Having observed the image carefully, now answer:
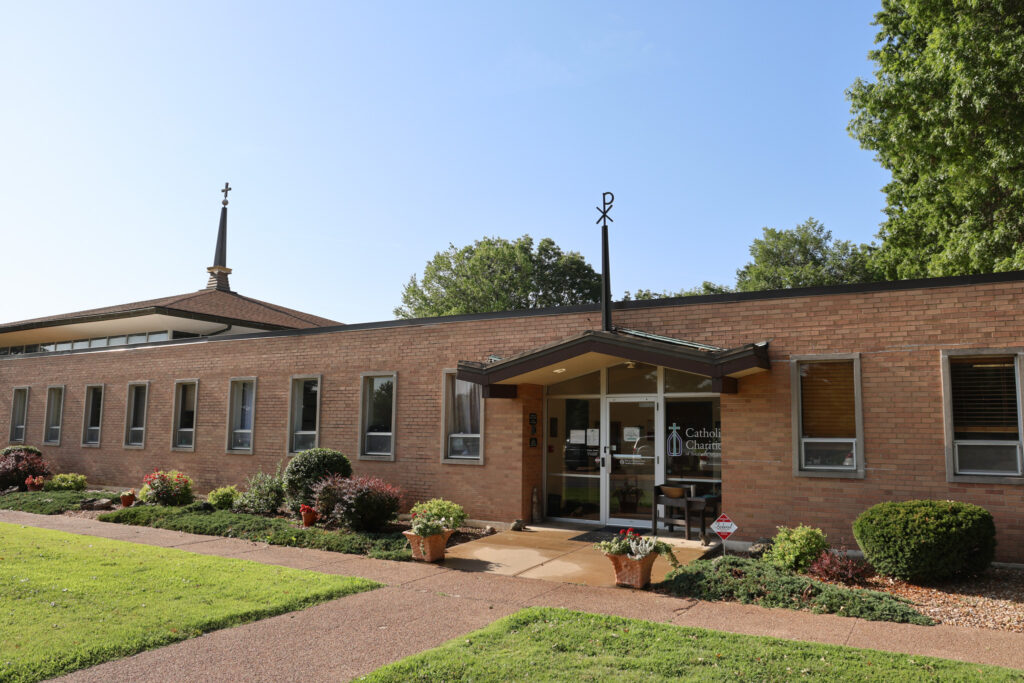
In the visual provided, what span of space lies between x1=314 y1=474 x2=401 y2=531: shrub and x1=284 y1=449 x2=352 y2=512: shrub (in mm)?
1076

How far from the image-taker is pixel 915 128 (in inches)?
614

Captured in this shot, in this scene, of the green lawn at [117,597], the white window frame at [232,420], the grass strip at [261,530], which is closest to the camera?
the green lawn at [117,597]

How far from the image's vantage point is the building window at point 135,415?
19375 millimetres

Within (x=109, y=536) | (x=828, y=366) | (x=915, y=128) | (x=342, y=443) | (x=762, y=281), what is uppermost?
(x=762, y=281)

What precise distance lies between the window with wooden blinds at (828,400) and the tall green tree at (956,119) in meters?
6.64

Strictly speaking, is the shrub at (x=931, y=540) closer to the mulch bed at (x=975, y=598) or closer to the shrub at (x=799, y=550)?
the mulch bed at (x=975, y=598)

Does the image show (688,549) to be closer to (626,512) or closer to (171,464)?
(626,512)

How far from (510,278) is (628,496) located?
35.4 metres

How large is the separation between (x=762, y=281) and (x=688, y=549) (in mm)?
45146

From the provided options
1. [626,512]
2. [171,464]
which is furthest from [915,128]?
[171,464]

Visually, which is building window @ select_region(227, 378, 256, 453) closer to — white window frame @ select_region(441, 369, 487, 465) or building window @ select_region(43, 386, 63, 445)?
white window frame @ select_region(441, 369, 487, 465)

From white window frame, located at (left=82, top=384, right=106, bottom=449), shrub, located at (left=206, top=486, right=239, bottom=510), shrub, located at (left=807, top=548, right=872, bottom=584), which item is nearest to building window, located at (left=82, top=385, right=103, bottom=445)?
white window frame, located at (left=82, top=384, right=106, bottom=449)

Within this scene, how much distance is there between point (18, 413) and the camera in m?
23.2

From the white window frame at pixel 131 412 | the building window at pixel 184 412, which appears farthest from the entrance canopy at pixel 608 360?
the white window frame at pixel 131 412
